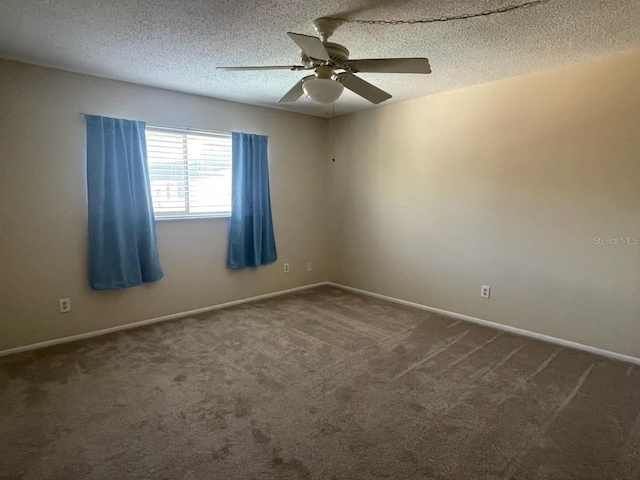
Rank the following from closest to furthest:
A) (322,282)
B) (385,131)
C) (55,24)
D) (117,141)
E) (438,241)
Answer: (55,24) < (117,141) < (438,241) < (385,131) < (322,282)

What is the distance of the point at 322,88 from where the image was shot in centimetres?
201

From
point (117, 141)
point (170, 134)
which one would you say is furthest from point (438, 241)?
point (117, 141)

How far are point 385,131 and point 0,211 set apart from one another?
3.68 metres

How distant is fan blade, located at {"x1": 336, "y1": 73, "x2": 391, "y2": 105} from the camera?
7.17 ft

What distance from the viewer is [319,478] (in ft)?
5.34

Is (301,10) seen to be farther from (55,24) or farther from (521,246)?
(521,246)

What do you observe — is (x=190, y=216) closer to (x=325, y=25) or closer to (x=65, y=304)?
(x=65, y=304)

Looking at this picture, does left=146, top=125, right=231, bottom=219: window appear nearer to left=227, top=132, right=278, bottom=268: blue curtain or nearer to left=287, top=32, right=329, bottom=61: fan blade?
left=227, top=132, right=278, bottom=268: blue curtain

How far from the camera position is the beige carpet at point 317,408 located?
1.72 m

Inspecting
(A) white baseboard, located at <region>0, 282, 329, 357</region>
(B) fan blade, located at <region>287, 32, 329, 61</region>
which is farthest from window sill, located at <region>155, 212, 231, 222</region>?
(B) fan blade, located at <region>287, 32, 329, 61</region>

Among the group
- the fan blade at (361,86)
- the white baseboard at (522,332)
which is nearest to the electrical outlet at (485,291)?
the white baseboard at (522,332)

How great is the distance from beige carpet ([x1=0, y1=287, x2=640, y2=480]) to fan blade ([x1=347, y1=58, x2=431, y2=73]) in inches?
77.1

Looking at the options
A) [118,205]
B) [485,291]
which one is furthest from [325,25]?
[485,291]

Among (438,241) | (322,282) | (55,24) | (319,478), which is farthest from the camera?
(322,282)
